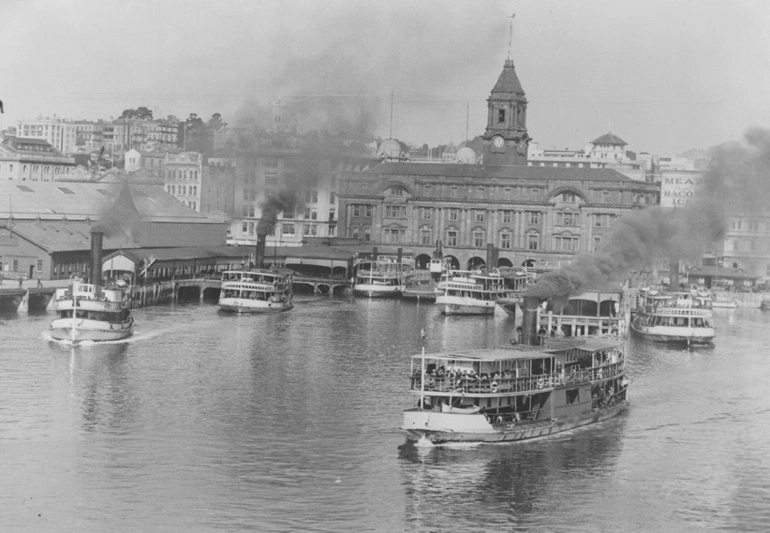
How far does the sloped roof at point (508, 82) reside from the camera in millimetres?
161750

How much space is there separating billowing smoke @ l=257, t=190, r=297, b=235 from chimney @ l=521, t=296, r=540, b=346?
2301 inches

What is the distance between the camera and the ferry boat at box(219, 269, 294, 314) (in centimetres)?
10588

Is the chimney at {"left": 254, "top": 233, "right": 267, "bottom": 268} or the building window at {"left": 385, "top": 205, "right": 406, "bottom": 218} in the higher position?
the building window at {"left": 385, "top": 205, "right": 406, "bottom": 218}

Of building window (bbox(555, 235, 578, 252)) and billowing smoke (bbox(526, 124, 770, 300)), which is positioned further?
building window (bbox(555, 235, 578, 252))

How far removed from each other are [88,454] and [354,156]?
78951 millimetres

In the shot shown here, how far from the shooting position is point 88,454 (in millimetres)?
52906

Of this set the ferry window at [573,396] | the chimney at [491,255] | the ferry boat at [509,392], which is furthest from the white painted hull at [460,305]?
the ferry window at [573,396]

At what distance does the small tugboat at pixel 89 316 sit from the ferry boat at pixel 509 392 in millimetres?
27817

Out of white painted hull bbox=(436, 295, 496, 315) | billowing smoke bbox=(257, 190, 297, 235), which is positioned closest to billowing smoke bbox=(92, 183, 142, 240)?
billowing smoke bbox=(257, 190, 297, 235)

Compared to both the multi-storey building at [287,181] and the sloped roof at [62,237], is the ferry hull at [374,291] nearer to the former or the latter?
the multi-storey building at [287,181]

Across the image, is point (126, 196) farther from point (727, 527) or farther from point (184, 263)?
point (727, 527)

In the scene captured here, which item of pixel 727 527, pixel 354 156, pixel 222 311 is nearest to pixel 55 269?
pixel 222 311

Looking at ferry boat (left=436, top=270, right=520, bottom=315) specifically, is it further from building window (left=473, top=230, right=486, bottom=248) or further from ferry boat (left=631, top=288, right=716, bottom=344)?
building window (left=473, top=230, right=486, bottom=248)

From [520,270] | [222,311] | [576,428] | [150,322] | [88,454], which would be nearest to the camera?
[88,454]
